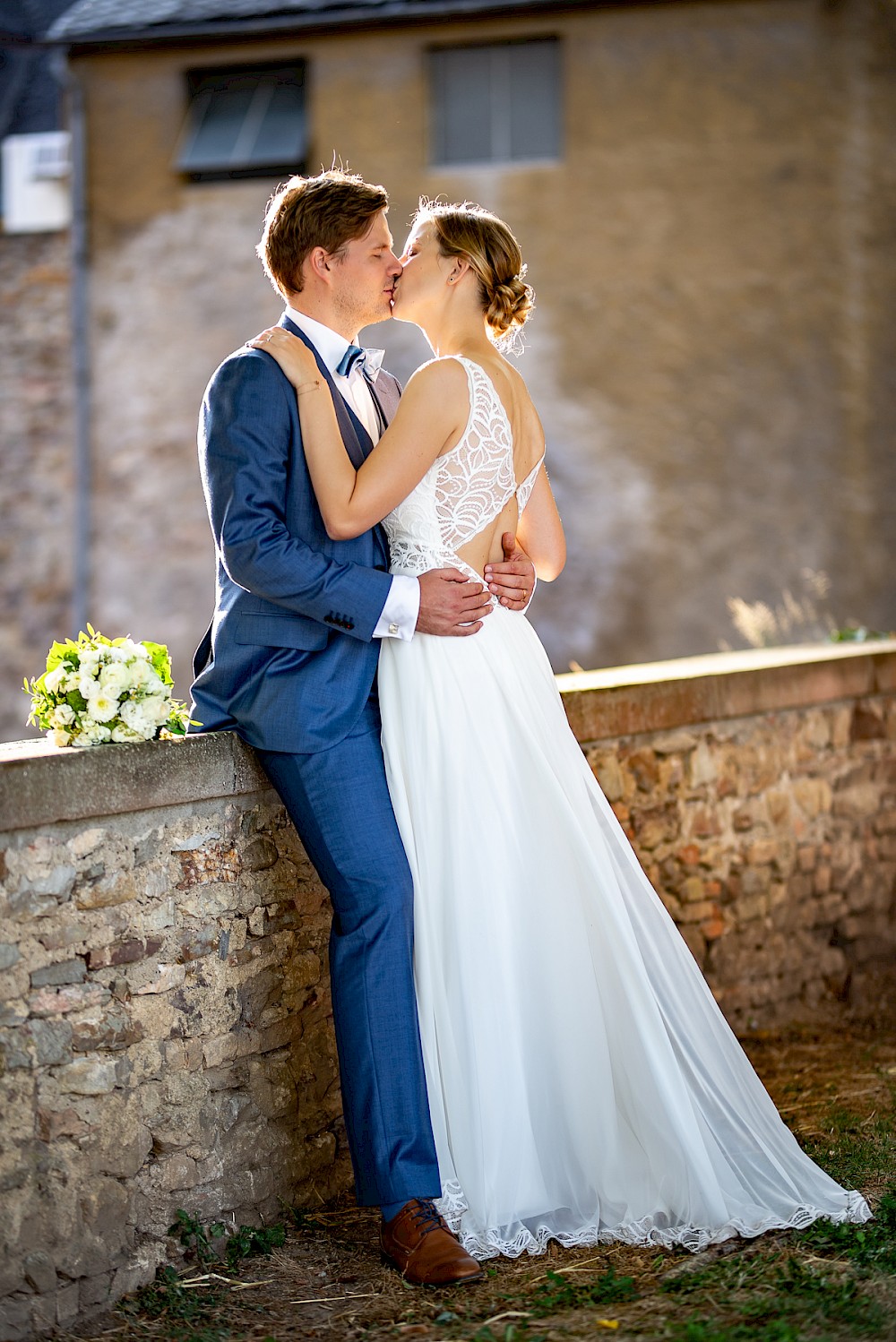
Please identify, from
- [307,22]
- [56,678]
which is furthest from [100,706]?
[307,22]

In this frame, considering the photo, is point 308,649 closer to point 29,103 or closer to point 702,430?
point 702,430

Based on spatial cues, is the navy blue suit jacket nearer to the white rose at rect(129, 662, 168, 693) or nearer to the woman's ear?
the white rose at rect(129, 662, 168, 693)

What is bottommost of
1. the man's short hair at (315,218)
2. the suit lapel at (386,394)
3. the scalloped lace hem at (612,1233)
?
the scalloped lace hem at (612,1233)

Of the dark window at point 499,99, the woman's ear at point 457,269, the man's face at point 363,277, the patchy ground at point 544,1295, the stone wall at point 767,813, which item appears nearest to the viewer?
the patchy ground at point 544,1295

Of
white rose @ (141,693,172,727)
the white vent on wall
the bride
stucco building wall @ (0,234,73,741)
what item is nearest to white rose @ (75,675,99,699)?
white rose @ (141,693,172,727)

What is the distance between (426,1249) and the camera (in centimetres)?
298

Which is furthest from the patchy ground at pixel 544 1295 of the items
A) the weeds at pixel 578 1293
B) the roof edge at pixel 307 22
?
the roof edge at pixel 307 22

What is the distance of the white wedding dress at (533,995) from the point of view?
3.13 meters

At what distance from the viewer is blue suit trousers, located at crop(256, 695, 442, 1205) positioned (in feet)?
9.86

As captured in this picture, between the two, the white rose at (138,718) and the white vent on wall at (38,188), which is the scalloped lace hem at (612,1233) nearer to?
the white rose at (138,718)

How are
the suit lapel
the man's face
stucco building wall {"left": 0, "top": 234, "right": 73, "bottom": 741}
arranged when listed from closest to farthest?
1. the man's face
2. the suit lapel
3. stucco building wall {"left": 0, "top": 234, "right": 73, "bottom": 741}

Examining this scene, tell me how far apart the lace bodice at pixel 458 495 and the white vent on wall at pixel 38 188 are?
1080 centimetres

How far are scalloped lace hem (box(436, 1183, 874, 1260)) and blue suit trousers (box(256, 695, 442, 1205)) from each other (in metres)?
0.14

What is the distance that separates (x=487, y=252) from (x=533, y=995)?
1.66m
